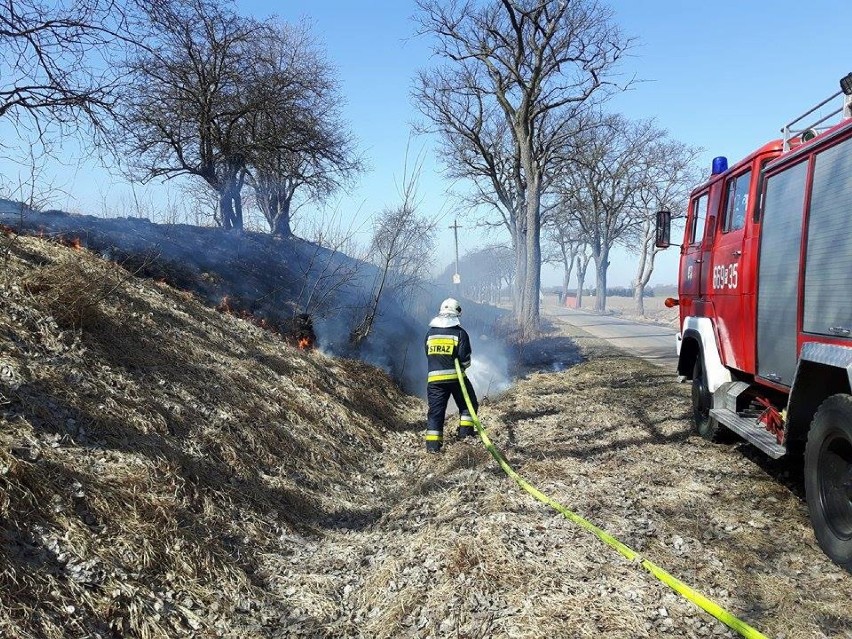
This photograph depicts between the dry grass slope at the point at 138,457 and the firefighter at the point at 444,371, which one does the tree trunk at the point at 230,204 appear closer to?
the dry grass slope at the point at 138,457

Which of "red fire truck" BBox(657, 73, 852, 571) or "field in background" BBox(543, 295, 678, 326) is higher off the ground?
"red fire truck" BBox(657, 73, 852, 571)

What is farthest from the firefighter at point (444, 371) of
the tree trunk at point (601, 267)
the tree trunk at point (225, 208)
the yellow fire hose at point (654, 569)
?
the tree trunk at point (601, 267)

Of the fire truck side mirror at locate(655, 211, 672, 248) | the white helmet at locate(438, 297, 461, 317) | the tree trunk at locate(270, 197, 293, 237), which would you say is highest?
the tree trunk at locate(270, 197, 293, 237)

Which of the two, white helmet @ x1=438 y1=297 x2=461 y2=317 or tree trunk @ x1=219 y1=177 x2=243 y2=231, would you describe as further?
tree trunk @ x1=219 y1=177 x2=243 y2=231

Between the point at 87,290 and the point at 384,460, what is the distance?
3.77m

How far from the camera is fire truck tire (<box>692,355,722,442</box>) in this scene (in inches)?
264

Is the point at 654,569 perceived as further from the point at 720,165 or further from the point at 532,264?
the point at 532,264

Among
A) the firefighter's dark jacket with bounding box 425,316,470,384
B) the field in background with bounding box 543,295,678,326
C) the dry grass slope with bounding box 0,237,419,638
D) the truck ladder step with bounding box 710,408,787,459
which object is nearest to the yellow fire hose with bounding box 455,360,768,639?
the truck ladder step with bounding box 710,408,787,459

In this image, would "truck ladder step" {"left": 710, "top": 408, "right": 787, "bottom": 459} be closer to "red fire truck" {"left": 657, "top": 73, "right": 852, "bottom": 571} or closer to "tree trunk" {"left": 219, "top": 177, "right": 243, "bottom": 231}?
"red fire truck" {"left": 657, "top": 73, "right": 852, "bottom": 571}

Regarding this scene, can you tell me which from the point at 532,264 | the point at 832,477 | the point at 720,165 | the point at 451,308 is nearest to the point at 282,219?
the point at 532,264

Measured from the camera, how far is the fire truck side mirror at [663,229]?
7660 millimetres

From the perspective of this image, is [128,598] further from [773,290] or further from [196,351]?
[773,290]

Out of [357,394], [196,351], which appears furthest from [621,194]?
[196,351]

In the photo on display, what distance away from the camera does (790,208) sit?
484 cm
